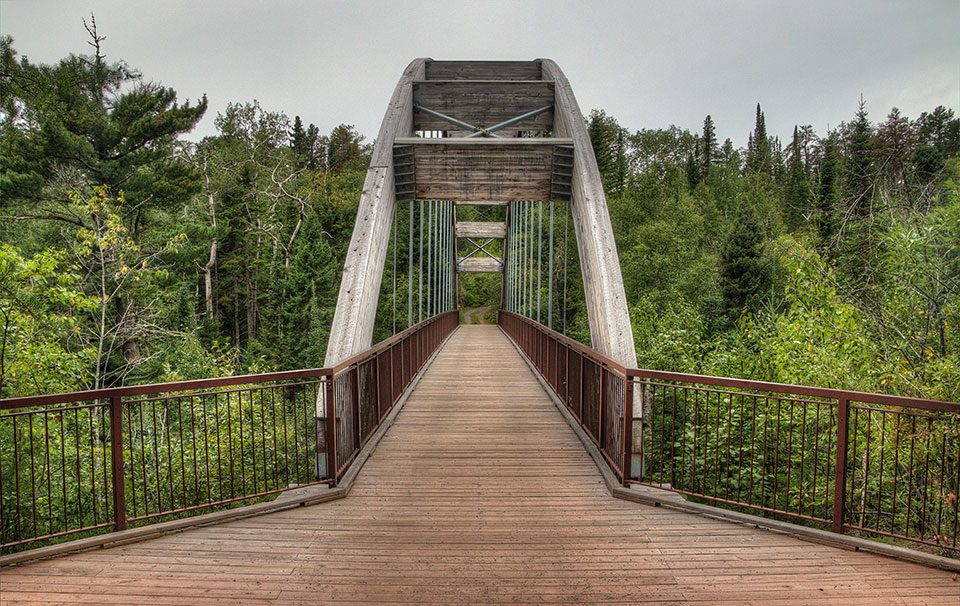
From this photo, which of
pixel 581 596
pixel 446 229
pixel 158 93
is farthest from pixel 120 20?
pixel 581 596

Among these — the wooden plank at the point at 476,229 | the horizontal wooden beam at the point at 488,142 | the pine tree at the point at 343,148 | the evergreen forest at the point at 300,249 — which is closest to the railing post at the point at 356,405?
the horizontal wooden beam at the point at 488,142

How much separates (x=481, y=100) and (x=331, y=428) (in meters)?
6.41

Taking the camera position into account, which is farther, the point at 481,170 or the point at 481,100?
the point at 481,100

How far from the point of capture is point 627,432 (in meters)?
4.04

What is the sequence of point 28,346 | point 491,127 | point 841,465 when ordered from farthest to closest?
point 491,127 → point 28,346 → point 841,465

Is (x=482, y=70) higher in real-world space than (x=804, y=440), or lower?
higher

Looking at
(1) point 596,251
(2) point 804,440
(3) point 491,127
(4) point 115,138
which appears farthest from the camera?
(4) point 115,138

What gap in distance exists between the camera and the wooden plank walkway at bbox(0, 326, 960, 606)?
8.68 feet

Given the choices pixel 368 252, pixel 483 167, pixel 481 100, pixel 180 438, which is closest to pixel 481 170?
pixel 483 167

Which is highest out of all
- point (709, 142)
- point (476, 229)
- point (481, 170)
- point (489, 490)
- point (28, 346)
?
point (709, 142)

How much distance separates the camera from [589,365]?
554 centimetres

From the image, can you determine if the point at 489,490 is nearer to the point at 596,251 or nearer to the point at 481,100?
the point at 596,251

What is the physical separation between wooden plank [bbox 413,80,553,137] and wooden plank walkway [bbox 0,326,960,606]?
6.31m

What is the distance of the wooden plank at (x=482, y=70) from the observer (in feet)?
29.8
